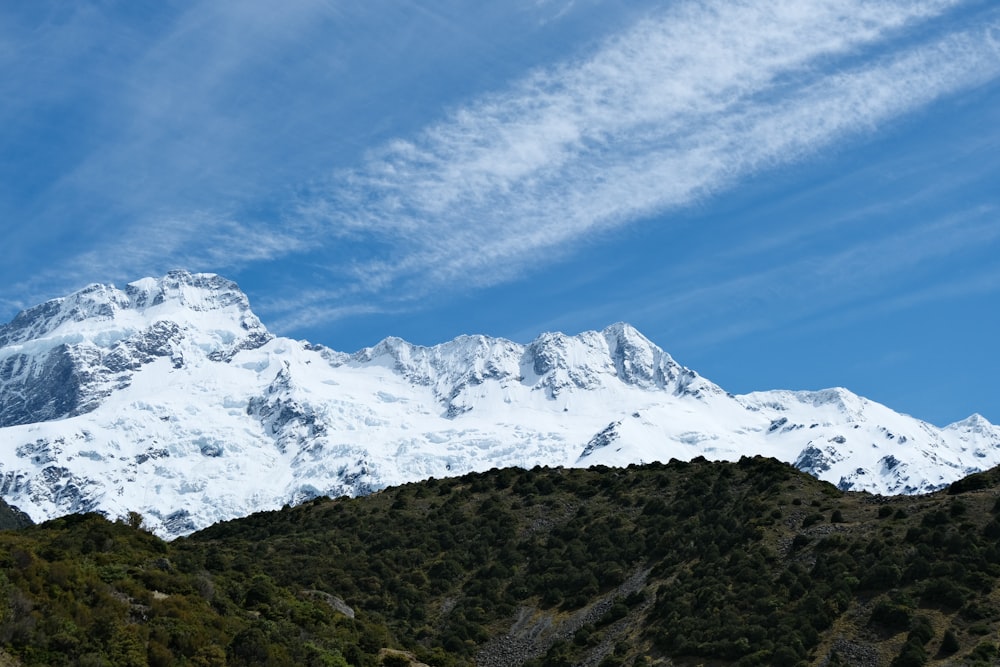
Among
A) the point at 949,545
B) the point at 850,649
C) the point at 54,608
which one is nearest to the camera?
the point at 54,608

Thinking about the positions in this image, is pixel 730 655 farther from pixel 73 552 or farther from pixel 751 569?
pixel 73 552

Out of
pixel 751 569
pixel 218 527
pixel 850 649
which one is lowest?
pixel 850 649

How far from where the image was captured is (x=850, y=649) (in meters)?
55.4

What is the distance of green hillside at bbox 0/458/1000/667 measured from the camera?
40.5 m

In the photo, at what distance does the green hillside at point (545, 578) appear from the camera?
40.5 m

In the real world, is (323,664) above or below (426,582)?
below

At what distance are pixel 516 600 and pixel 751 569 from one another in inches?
715

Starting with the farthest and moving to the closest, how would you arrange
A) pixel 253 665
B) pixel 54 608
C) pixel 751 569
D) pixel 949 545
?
pixel 751 569
pixel 949 545
pixel 253 665
pixel 54 608

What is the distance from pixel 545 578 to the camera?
261 feet

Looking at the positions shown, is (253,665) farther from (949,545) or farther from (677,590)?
(949,545)

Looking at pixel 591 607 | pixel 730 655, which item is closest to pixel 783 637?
pixel 730 655

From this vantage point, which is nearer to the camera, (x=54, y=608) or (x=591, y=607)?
(x=54, y=608)

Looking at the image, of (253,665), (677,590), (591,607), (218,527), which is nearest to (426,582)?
(591,607)

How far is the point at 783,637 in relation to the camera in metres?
56.7
